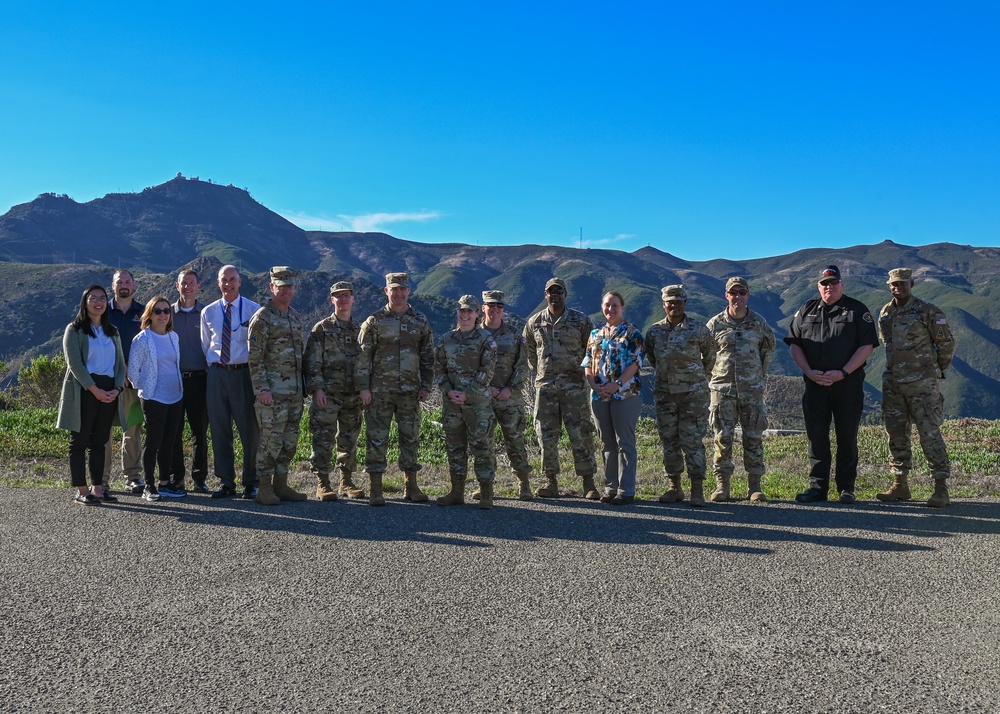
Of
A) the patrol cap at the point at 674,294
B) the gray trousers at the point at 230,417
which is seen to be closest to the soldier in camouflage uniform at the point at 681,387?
the patrol cap at the point at 674,294

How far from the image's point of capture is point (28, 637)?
387 cm

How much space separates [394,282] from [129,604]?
378 centimetres

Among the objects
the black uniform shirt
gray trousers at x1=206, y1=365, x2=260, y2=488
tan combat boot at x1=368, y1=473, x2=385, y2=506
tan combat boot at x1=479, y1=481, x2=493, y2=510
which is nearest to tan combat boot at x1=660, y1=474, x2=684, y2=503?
tan combat boot at x1=479, y1=481, x2=493, y2=510

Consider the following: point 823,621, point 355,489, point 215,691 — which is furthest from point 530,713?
point 355,489

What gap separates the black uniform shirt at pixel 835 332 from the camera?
744cm

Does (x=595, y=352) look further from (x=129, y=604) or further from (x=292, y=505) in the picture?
(x=129, y=604)

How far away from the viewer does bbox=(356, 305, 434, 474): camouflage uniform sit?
7273mm

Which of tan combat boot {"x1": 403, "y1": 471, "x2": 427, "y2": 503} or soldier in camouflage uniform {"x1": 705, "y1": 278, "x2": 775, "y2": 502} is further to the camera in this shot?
soldier in camouflage uniform {"x1": 705, "y1": 278, "x2": 775, "y2": 502}

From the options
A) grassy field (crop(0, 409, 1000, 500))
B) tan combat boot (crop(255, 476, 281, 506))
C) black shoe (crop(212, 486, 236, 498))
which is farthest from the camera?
grassy field (crop(0, 409, 1000, 500))

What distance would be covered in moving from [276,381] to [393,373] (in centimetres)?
107

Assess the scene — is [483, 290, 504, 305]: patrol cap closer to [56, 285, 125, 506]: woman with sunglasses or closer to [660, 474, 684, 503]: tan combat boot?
[660, 474, 684, 503]: tan combat boot

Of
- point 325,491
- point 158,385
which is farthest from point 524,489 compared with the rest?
point 158,385

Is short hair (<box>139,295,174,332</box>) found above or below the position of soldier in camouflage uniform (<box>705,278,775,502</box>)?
above

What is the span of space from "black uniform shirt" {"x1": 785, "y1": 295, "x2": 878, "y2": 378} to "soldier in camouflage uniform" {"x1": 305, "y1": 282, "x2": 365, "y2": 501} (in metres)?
4.36
